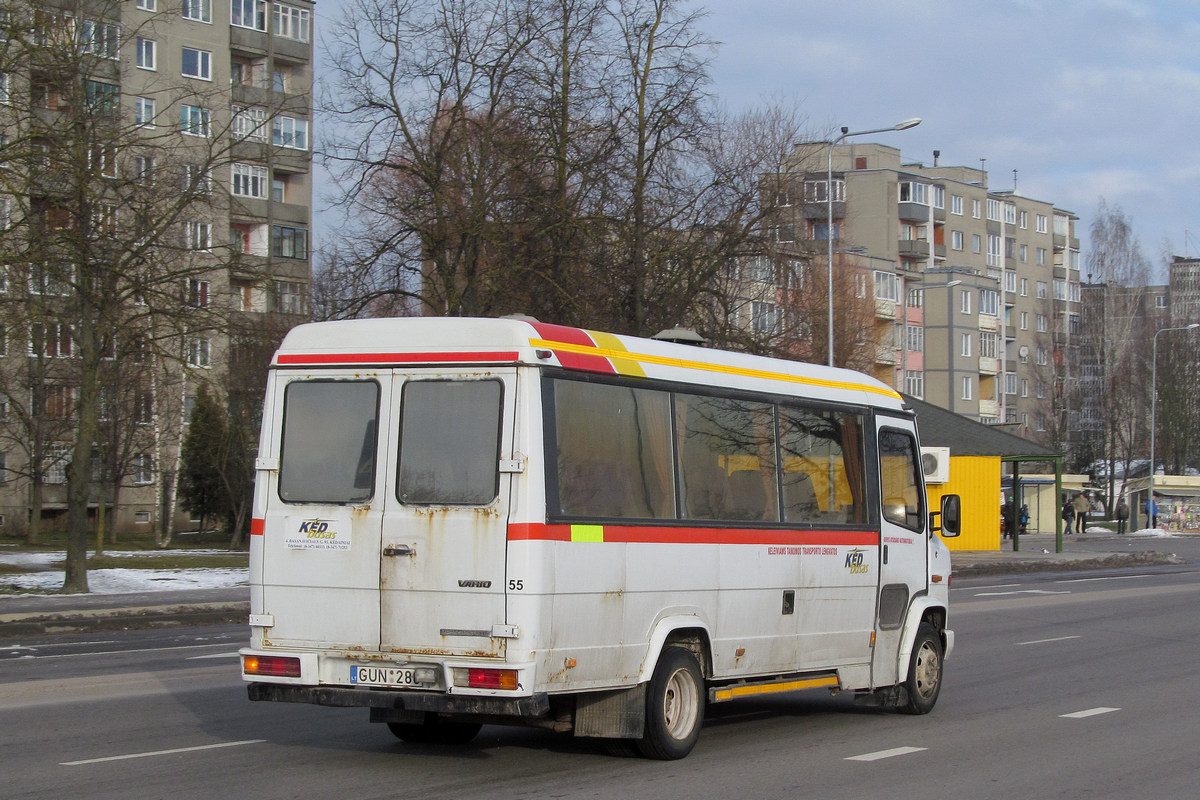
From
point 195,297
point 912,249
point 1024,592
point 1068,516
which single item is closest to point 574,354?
point 195,297

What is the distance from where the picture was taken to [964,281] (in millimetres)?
94500

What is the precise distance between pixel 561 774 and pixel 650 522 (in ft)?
5.39

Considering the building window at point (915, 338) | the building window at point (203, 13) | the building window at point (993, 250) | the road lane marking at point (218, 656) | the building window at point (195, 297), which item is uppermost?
the building window at point (203, 13)

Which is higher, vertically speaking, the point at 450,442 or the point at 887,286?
the point at 887,286

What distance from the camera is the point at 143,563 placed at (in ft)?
115

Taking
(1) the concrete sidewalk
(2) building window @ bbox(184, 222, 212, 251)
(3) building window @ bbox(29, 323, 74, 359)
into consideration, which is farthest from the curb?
(2) building window @ bbox(184, 222, 212, 251)

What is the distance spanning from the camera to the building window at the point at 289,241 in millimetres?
70812

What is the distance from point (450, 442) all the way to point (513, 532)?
73cm

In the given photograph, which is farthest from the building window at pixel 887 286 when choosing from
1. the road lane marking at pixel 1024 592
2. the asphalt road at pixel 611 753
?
the asphalt road at pixel 611 753

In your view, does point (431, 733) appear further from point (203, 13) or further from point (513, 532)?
point (203, 13)

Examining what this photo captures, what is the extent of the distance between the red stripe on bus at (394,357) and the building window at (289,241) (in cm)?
6322

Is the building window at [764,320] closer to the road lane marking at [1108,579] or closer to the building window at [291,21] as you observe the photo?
the road lane marking at [1108,579]

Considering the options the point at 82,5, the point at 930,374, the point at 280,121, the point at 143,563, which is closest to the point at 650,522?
the point at 82,5

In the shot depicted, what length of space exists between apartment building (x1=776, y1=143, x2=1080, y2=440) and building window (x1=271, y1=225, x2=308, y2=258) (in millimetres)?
27067
